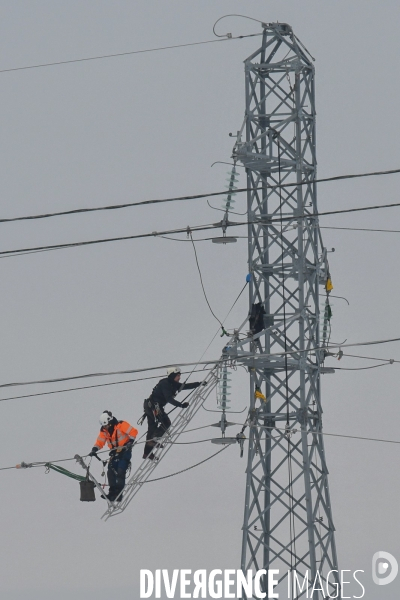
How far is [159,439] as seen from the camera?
3447 centimetres

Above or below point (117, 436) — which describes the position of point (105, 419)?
above

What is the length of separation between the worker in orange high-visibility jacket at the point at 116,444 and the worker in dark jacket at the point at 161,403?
0.53 m

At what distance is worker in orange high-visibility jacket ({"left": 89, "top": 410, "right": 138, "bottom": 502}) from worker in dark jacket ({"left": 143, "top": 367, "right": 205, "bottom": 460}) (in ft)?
1.75

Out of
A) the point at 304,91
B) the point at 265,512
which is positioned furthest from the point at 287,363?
the point at 304,91

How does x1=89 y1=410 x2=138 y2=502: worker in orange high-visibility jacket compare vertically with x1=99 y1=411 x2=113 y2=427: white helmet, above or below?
below

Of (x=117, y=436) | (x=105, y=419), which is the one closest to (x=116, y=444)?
(x=117, y=436)

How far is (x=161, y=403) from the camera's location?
3469cm

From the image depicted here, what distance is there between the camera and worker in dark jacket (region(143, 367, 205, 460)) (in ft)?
113

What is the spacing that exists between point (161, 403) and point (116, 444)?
4.29 feet

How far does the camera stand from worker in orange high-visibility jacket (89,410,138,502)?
34.0 metres

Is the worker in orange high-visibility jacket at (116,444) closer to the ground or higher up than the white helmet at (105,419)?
closer to the ground

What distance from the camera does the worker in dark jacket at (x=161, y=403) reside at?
34562 millimetres

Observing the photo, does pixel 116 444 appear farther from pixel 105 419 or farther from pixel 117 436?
pixel 105 419

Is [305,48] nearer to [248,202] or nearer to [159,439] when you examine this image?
[248,202]
